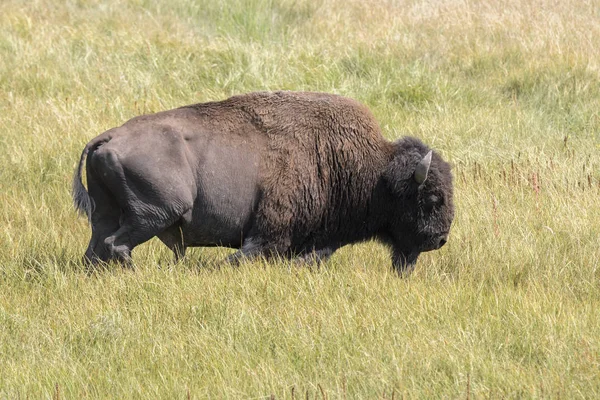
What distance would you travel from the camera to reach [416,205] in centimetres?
648

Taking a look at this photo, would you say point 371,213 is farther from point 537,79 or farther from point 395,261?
point 537,79

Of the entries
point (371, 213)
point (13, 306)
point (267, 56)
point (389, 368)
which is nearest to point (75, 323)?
point (13, 306)

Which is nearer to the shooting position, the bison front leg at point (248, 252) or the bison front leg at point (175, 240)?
the bison front leg at point (248, 252)

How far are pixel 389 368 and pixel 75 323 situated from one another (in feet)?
6.07

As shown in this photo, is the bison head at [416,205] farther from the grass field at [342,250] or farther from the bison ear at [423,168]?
the grass field at [342,250]

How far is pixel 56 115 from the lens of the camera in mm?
9227

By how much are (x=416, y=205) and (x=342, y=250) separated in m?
0.79

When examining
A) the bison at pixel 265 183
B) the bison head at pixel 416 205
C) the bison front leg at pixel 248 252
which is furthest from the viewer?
the bison head at pixel 416 205

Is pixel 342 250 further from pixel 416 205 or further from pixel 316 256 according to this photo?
pixel 416 205

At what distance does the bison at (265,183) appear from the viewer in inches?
232

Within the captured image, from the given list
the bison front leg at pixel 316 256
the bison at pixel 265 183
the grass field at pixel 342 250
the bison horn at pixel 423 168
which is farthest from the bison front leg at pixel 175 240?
the bison horn at pixel 423 168

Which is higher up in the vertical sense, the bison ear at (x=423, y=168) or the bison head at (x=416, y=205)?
the bison ear at (x=423, y=168)

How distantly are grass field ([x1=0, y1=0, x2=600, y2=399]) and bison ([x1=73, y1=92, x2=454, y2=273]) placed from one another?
0.89ft

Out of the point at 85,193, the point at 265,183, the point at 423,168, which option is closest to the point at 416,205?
the point at 423,168
